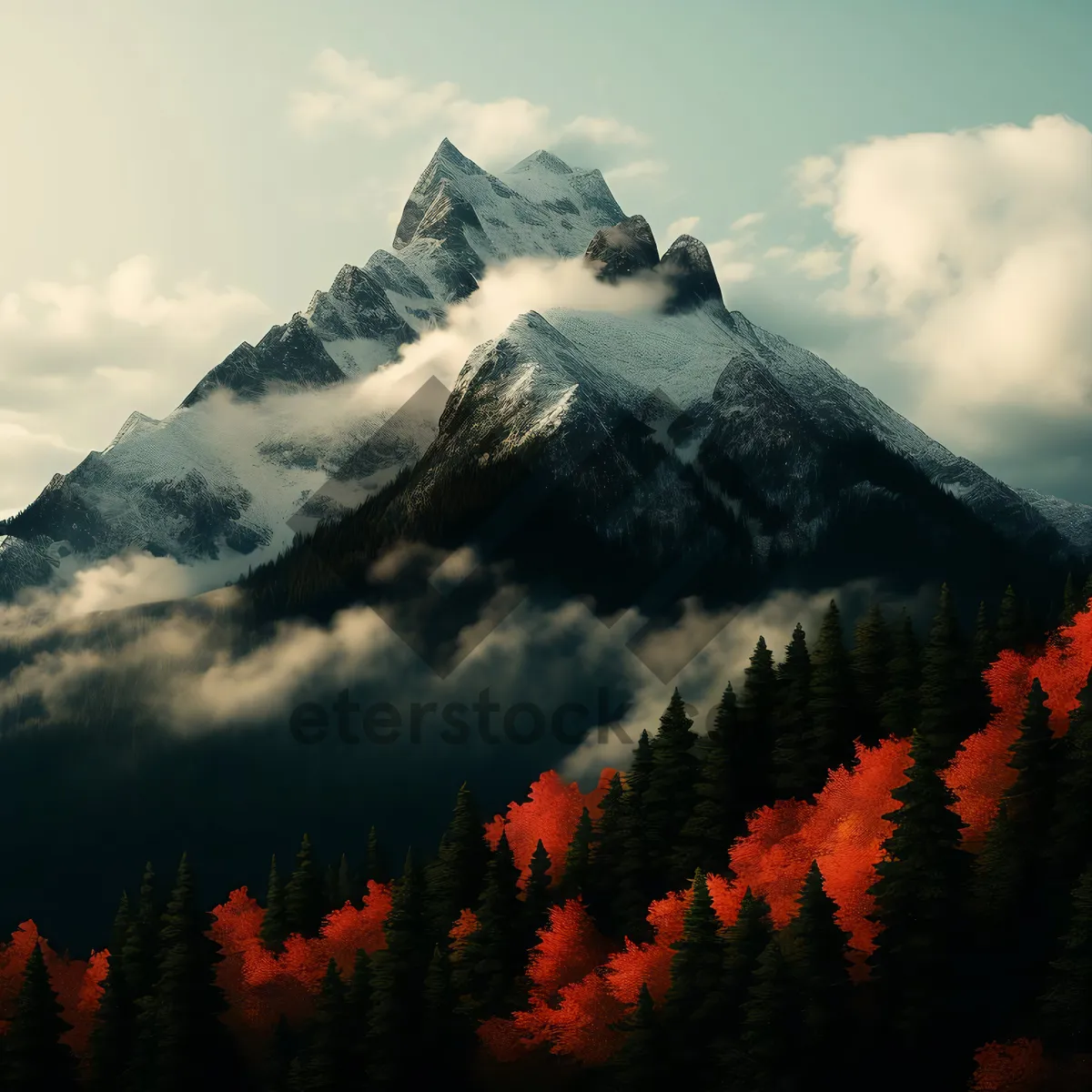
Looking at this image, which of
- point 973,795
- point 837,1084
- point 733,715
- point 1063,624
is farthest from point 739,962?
point 1063,624

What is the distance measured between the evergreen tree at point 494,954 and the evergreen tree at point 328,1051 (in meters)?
9.97

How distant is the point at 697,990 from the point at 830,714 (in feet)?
95.7

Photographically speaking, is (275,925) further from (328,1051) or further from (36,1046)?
(328,1051)

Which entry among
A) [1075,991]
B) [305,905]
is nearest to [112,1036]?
[305,905]

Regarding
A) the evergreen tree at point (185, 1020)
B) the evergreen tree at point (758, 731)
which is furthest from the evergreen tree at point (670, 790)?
the evergreen tree at point (185, 1020)

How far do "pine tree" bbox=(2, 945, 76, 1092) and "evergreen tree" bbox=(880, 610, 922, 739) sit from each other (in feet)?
230

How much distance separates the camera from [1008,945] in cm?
7512

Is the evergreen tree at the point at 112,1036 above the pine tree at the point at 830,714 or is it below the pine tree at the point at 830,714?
below

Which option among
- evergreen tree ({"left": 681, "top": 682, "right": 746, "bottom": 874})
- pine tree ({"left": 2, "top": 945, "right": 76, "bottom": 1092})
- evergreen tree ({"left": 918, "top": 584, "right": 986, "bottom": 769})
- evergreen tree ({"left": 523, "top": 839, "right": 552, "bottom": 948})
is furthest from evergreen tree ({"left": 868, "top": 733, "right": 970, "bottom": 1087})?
pine tree ({"left": 2, "top": 945, "right": 76, "bottom": 1092})

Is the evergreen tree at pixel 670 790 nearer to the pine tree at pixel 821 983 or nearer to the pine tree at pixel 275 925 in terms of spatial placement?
the pine tree at pixel 821 983

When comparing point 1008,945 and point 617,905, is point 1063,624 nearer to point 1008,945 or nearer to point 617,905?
point 1008,945

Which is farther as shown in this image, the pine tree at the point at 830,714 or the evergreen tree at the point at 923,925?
the pine tree at the point at 830,714

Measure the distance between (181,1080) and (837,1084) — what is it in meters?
50.7

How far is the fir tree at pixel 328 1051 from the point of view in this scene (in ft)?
281
